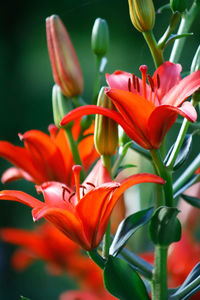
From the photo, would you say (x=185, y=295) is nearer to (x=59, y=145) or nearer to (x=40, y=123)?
(x=59, y=145)

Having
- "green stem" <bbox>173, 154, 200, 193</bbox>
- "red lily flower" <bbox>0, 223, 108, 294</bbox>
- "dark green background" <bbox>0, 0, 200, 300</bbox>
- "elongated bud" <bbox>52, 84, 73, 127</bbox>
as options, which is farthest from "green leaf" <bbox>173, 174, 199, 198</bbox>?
"dark green background" <bbox>0, 0, 200, 300</bbox>

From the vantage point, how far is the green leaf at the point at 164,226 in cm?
35

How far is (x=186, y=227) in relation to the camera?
0.60m

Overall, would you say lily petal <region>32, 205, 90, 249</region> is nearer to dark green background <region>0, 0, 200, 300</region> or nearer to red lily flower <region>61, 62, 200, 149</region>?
red lily flower <region>61, 62, 200, 149</region>

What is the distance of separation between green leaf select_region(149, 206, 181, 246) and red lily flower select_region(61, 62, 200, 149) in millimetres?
42

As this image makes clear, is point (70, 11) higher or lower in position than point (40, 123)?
higher

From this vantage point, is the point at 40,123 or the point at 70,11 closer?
the point at 70,11

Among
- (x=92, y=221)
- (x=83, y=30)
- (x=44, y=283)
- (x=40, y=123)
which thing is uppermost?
(x=83, y=30)

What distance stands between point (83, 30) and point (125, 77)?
1.40 metres

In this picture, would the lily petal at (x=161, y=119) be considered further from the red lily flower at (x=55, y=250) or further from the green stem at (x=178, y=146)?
the red lily flower at (x=55, y=250)

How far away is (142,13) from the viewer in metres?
0.37

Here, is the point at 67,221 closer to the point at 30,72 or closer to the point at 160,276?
the point at 160,276

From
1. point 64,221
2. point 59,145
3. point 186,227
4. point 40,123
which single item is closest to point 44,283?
point 40,123

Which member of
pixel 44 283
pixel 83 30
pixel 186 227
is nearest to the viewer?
pixel 186 227
